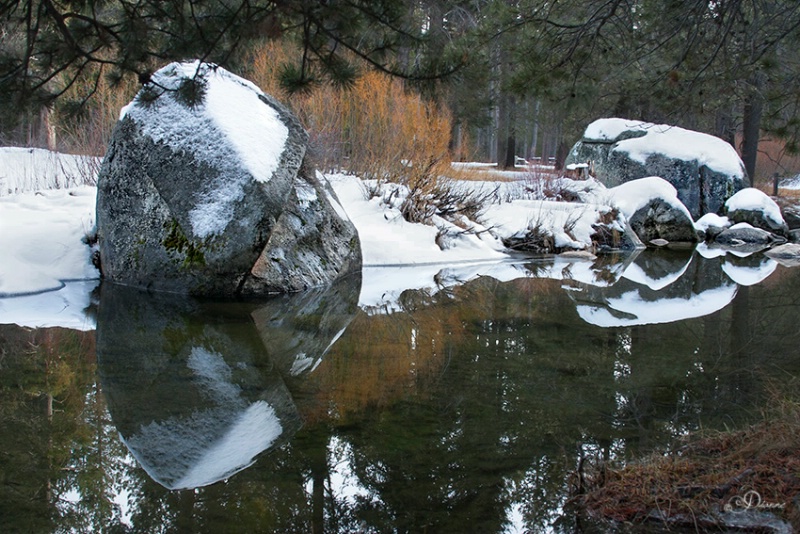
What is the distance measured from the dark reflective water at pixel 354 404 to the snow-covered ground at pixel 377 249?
507 mm

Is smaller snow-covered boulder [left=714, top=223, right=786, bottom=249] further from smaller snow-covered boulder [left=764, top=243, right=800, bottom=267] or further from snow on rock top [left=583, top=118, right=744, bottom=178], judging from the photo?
snow on rock top [left=583, top=118, right=744, bottom=178]

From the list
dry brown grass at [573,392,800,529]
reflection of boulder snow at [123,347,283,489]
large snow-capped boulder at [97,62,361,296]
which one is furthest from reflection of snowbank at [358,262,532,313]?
dry brown grass at [573,392,800,529]

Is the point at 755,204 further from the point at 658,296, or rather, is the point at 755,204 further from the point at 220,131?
the point at 220,131

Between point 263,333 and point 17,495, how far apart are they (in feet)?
10.7

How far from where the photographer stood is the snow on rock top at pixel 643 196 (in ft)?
49.9

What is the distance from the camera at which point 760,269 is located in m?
11.4

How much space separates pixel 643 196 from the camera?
1527 cm

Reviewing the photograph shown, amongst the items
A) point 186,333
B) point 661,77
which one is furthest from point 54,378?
point 661,77

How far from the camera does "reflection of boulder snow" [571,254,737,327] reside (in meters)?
7.49

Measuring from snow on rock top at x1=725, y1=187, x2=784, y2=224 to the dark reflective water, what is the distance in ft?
29.6

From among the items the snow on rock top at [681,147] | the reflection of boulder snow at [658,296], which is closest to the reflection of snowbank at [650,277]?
the reflection of boulder snow at [658,296]

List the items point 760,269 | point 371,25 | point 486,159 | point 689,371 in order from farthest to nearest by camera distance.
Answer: point 486,159 → point 760,269 → point 689,371 → point 371,25

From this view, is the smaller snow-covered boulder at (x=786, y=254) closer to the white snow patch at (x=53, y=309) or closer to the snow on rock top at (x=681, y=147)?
the snow on rock top at (x=681, y=147)

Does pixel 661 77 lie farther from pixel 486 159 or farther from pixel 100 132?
pixel 486 159
